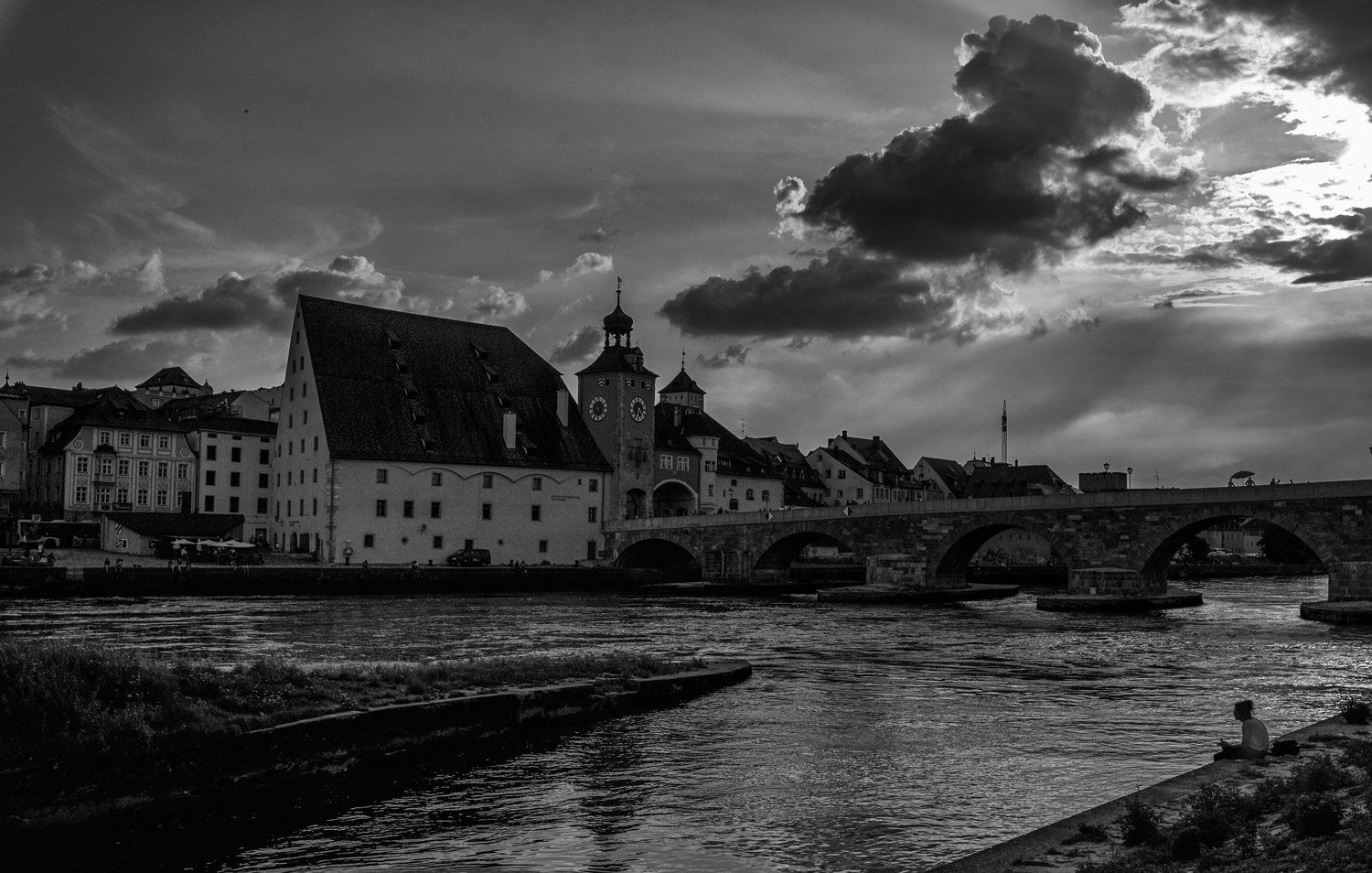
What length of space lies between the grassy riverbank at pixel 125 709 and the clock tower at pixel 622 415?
7430cm

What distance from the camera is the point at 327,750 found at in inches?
625

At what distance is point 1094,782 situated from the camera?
17.0 meters

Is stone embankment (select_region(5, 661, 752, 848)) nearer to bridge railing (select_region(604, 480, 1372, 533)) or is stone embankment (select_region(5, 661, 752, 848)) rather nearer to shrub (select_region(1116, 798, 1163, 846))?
shrub (select_region(1116, 798, 1163, 846))

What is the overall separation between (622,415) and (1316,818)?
273ft

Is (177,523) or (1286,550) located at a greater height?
(177,523)

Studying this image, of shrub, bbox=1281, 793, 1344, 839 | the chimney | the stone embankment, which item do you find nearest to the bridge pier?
the chimney

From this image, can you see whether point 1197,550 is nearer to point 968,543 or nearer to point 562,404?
point 562,404

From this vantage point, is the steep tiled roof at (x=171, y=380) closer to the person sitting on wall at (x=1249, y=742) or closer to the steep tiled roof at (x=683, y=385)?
the steep tiled roof at (x=683, y=385)

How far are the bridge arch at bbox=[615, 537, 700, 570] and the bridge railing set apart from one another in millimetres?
1222

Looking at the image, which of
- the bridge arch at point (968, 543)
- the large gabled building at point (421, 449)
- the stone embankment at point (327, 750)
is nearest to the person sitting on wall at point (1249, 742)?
the stone embankment at point (327, 750)

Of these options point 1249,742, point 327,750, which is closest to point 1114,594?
point 1249,742

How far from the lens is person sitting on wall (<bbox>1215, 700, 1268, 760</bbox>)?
15.3 metres

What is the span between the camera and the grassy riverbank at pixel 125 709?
13.2 metres

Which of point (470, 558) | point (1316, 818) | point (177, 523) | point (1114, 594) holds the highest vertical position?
point (177, 523)
